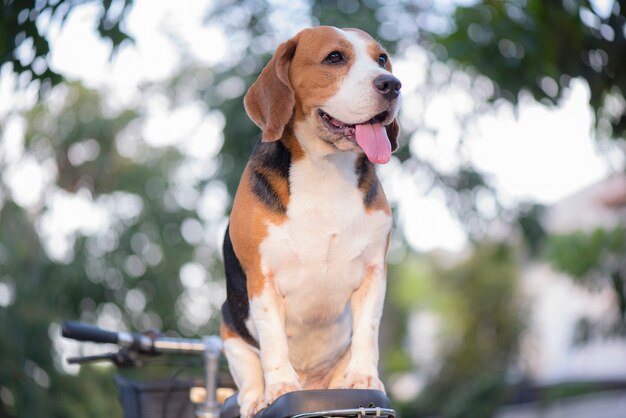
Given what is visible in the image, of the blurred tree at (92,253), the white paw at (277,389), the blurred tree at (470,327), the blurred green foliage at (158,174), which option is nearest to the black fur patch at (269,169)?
the white paw at (277,389)

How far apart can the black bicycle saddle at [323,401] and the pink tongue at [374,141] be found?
66cm

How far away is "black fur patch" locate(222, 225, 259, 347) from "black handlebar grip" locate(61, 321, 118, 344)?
757 millimetres

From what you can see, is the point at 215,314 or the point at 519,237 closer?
the point at 215,314

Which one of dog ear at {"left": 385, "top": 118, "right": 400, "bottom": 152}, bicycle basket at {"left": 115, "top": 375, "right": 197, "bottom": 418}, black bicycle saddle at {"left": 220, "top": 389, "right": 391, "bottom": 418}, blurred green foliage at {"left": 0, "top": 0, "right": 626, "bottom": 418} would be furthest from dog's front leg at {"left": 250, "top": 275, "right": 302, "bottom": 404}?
blurred green foliage at {"left": 0, "top": 0, "right": 626, "bottom": 418}

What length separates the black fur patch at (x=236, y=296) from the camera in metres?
3.06

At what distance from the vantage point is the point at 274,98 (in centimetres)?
286

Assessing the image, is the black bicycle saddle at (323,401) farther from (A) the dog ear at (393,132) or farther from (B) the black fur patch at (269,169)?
(A) the dog ear at (393,132)

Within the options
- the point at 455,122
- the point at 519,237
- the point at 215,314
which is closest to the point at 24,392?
the point at 215,314

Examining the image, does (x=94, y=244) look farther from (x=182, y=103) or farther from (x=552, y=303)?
(x=552, y=303)

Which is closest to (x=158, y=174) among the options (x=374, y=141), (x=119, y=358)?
(x=119, y=358)

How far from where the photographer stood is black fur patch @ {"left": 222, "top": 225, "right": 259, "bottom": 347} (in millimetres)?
3061

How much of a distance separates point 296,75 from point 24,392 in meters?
6.59

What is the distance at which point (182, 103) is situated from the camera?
53.5 ft

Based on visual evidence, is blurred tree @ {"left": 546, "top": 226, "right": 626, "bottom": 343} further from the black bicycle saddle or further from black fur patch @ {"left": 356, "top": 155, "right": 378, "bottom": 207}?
the black bicycle saddle
